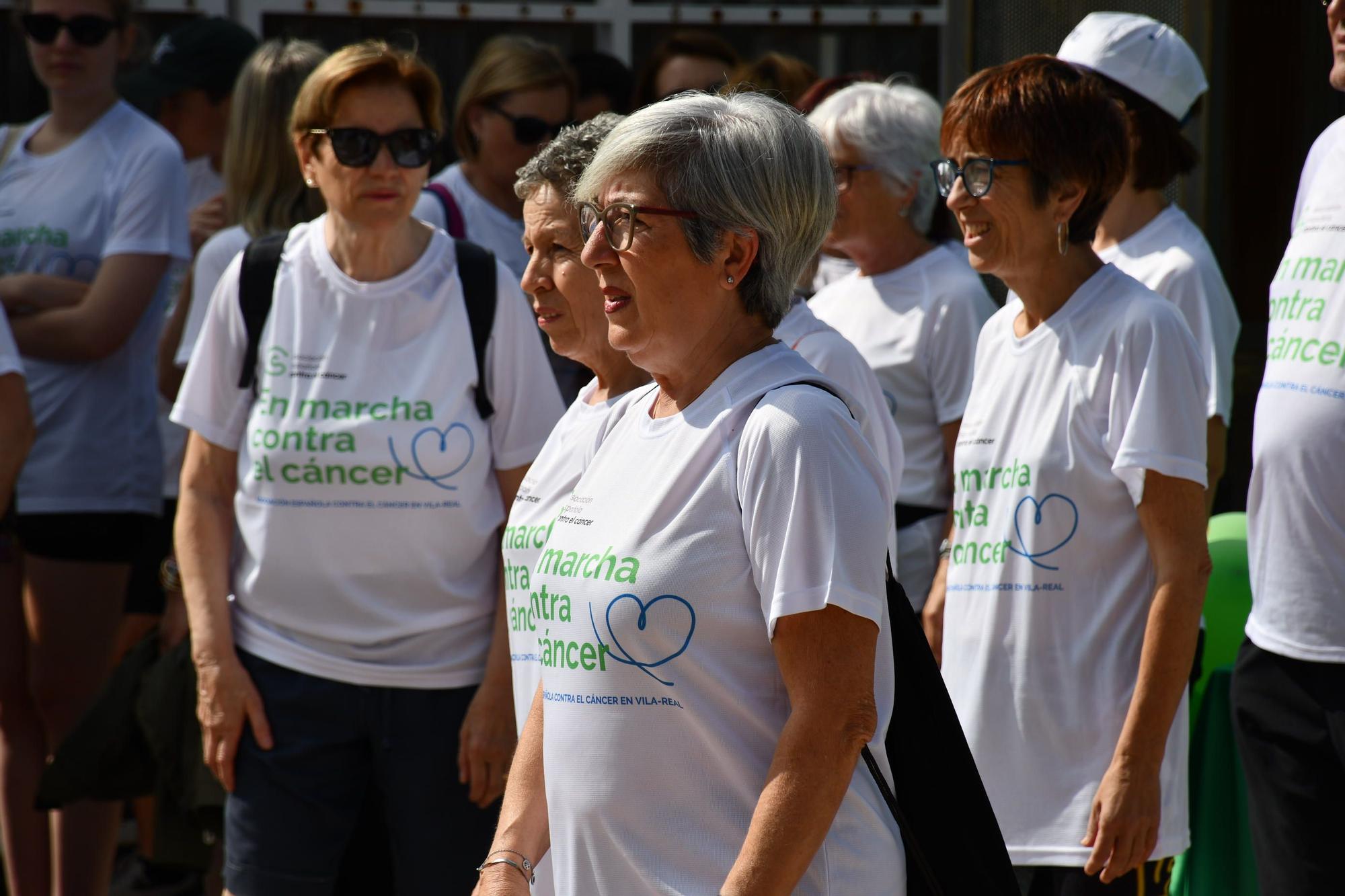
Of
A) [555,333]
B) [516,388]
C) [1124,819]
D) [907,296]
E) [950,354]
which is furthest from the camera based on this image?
[907,296]

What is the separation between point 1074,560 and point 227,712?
64.8 inches

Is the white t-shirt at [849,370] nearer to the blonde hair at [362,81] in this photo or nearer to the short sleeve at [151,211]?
the blonde hair at [362,81]

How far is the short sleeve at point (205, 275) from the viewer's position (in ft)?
12.5

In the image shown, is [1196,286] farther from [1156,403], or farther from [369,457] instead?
[369,457]

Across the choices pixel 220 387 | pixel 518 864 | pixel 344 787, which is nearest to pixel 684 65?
pixel 220 387

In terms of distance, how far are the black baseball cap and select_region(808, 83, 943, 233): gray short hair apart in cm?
224

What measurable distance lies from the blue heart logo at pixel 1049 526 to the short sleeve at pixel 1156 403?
104mm

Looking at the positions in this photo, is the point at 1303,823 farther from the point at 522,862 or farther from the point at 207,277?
the point at 207,277

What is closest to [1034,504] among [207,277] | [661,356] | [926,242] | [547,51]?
[661,356]

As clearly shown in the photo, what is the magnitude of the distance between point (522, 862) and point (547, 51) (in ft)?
10.4

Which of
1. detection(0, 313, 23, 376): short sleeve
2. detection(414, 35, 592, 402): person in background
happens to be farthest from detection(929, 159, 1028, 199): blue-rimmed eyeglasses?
detection(0, 313, 23, 376): short sleeve

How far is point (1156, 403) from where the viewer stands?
253cm

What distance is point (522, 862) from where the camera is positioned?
2.07 meters

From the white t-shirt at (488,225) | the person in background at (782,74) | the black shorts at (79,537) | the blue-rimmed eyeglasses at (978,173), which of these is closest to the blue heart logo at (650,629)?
the blue-rimmed eyeglasses at (978,173)
